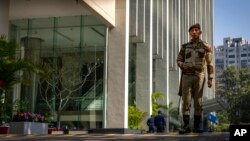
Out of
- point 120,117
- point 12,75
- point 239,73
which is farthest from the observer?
point 239,73

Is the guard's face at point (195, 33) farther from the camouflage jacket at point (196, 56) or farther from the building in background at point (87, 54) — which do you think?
the building in background at point (87, 54)

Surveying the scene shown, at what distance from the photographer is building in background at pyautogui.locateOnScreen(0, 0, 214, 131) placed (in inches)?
1008

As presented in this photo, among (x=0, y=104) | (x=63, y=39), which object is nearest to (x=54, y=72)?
(x=63, y=39)

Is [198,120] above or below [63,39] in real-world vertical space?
below

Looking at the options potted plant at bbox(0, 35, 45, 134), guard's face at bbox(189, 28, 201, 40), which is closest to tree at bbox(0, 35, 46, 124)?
potted plant at bbox(0, 35, 45, 134)

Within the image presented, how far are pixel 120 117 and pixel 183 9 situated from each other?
27.8 metres

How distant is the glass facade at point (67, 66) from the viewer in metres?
29.5

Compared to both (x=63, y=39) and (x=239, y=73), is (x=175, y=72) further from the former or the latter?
(x=239, y=73)

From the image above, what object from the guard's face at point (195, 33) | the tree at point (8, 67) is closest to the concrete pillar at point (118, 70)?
the tree at point (8, 67)

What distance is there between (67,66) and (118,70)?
20.4ft

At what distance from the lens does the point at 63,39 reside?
103 ft

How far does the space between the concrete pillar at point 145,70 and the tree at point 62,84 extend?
4.54 metres

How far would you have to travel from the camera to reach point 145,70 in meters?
33.2

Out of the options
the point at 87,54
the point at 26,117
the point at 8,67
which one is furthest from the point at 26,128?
the point at 87,54
